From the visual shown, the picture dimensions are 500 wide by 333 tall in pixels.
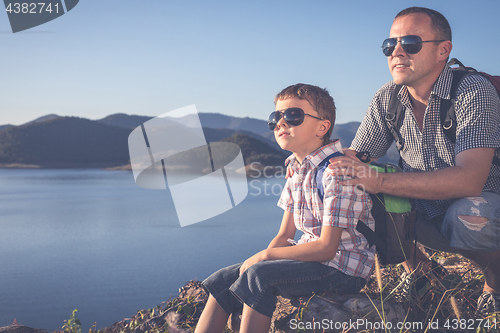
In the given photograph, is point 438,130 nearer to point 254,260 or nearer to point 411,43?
point 411,43

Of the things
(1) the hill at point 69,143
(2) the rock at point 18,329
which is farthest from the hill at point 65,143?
(2) the rock at point 18,329

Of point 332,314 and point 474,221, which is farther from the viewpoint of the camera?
point 474,221

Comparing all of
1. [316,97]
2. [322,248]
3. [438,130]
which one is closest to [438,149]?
[438,130]

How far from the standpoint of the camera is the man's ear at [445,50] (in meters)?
2.56

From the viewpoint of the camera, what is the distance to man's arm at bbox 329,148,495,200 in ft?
6.95

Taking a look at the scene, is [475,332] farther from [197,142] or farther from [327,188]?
[197,142]

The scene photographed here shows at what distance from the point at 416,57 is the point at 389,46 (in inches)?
8.5

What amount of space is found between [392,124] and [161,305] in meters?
2.60

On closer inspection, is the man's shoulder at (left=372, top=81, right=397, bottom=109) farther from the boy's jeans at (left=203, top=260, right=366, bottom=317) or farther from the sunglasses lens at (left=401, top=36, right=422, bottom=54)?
the boy's jeans at (left=203, top=260, right=366, bottom=317)

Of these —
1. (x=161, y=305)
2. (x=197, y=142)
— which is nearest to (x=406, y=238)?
(x=161, y=305)

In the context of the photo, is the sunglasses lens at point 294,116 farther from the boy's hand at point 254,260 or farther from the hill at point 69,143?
the hill at point 69,143

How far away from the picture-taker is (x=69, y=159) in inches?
1620

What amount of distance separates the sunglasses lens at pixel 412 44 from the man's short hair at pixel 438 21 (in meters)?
0.17

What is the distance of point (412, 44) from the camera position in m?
2.50
